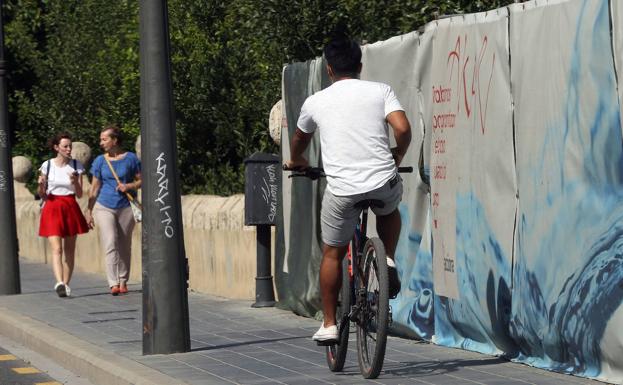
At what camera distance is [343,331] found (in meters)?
8.02

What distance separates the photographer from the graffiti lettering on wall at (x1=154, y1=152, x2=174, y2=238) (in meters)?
9.26

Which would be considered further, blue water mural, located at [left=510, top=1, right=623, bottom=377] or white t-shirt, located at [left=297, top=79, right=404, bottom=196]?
white t-shirt, located at [left=297, top=79, right=404, bottom=196]

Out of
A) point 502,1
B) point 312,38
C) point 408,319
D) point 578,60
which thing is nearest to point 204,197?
point 312,38

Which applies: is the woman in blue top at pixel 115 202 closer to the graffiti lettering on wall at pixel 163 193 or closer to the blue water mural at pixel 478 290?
the graffiti lettering on wall at pixel 163 193

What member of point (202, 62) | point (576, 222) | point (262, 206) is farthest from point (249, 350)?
point (202, 62)

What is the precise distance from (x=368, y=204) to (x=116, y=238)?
763cm

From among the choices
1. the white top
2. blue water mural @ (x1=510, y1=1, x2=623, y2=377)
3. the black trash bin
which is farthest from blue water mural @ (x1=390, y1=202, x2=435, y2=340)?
the white top

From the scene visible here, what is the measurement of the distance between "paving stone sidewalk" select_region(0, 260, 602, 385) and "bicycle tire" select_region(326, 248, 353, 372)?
3.1 inches

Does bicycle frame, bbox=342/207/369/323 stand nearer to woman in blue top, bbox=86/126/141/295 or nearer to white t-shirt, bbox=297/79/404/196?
white t-shirt, bbox=297/79/404/196

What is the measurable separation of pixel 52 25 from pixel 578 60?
2312 cm

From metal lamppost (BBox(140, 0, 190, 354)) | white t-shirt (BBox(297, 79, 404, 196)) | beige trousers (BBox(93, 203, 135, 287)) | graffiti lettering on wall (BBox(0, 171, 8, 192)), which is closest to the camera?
white t-shirt (BBox(297, 79, 404, 196))

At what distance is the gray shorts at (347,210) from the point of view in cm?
781

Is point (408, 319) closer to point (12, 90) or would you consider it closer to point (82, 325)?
point (82, 325)

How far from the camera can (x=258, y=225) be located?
41.8ft
